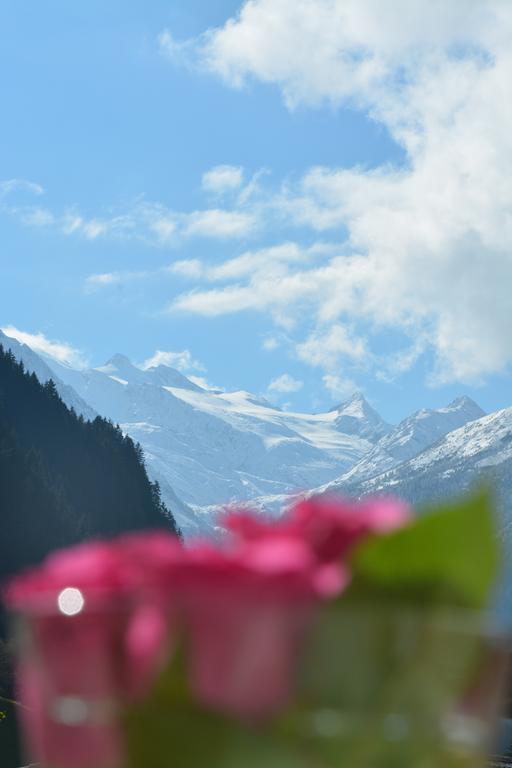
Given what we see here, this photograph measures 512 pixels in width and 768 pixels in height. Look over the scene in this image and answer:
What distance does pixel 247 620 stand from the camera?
1196mm

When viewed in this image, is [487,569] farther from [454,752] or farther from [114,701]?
[114,701]

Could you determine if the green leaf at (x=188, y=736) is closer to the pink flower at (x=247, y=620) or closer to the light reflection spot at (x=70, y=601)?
the pink flower at (x=247, y=620)

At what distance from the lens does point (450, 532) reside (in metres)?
1.22

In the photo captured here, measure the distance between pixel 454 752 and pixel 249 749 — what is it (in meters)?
0.26

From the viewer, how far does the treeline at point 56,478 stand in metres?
80.5

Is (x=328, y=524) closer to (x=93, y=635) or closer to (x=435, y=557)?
(x=435, y=557)

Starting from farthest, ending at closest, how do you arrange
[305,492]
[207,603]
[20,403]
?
[20,403] < [305,492] < [207,603]

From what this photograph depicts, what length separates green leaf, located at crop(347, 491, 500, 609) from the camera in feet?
3.98

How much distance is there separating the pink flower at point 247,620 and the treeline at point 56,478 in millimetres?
77780

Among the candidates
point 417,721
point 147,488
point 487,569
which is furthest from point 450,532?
point 147,488

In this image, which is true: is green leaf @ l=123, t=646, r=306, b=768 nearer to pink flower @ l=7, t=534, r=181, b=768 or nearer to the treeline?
pink flower @ l=7, t=534, r=181, b=768

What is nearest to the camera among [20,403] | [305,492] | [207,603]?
[207,603]

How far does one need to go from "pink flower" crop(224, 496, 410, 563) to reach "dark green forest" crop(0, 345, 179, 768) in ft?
229

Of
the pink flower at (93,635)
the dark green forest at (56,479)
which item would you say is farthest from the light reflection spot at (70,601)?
the dark green forest at (56,479)
